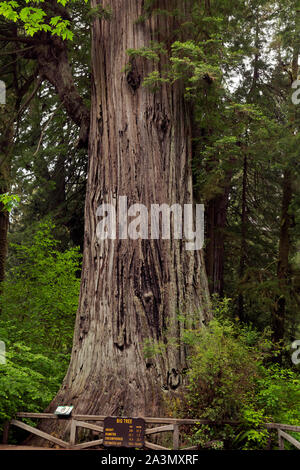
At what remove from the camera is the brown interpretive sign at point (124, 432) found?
575 cm

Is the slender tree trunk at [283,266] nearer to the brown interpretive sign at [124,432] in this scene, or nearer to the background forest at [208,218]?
the background forest at [208,218]

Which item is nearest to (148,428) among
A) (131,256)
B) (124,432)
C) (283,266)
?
(124,432)

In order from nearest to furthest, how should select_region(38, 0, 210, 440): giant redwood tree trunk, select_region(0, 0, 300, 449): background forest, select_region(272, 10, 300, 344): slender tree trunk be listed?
1. select_region(0, 0, 300, 449): background forest
2. select_region(38, 0, 210, 440): giant redwood tree trunk
3. select_region(272, 10, 300, 344): slender tree trunk

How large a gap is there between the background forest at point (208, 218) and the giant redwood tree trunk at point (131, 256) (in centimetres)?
30

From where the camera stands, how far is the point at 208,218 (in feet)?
42.7

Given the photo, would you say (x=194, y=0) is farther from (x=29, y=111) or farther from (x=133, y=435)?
(x=133, y=435)

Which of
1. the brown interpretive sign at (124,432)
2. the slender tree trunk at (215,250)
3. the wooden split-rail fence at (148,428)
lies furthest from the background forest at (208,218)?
the brown interpretive sign at (124,432)

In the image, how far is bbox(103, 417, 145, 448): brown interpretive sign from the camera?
5.75m

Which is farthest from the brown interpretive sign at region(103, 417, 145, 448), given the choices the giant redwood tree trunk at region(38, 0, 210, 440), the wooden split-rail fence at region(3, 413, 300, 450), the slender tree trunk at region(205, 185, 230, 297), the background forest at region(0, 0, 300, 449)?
the slender tree trunk at region(205, 185, 230, 297)

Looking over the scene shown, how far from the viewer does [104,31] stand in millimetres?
8500

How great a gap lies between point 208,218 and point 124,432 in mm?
8015

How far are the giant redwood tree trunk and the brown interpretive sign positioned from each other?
1.15 feet

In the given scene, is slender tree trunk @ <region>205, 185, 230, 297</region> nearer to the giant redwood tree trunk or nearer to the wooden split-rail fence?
the giant redwood tree trunk
